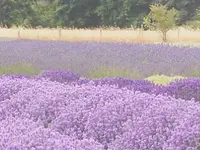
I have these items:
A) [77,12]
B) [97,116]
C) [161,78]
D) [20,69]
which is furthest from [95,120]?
[77,12]

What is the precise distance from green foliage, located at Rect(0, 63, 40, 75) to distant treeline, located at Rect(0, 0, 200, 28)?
1325 inches

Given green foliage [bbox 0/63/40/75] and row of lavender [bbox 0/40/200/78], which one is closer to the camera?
green foliage [bbox 0/63/40/75]

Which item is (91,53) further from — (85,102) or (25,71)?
(85,102)

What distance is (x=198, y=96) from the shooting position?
24.3 feet

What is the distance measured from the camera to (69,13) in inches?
1929

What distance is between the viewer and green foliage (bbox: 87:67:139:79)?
37.3 ft

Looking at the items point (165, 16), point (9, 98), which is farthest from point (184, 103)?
point (165, 16)

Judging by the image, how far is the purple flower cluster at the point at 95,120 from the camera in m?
4.61

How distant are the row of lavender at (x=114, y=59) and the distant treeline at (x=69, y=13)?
100 ft

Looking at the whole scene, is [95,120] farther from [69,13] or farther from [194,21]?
[69,13]

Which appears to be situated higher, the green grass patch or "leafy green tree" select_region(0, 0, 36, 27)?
the green grass patch

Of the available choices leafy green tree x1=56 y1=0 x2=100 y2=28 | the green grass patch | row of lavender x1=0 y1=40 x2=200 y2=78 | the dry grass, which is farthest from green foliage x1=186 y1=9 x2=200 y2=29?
the green grass patch

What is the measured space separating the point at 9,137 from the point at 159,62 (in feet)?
29.1

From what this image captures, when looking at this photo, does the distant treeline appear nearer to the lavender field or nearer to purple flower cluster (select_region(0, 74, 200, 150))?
the lavender field
